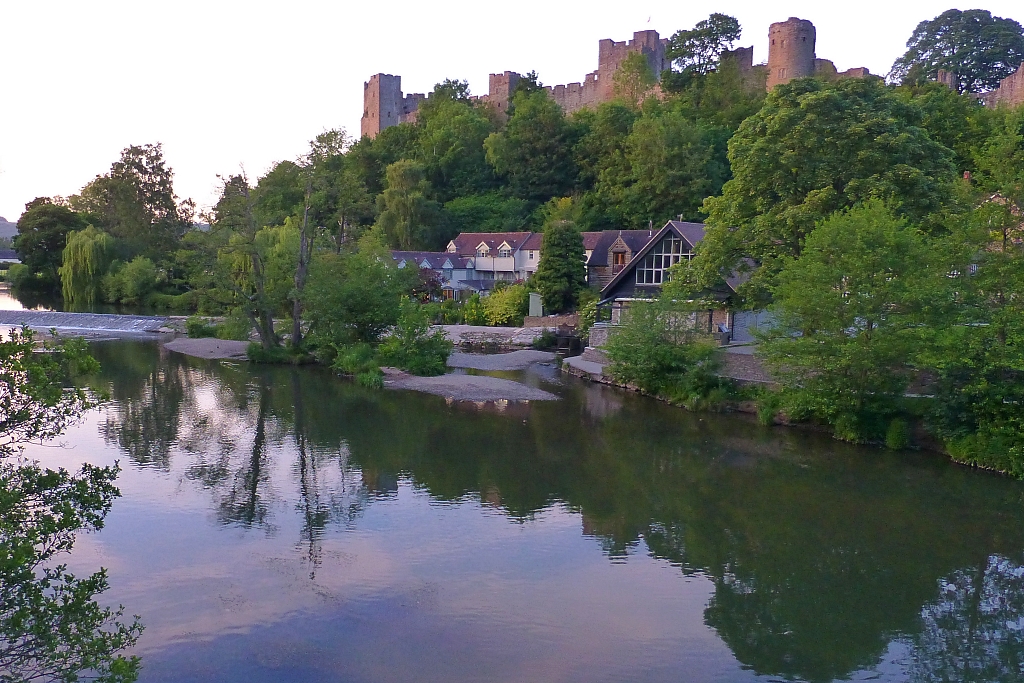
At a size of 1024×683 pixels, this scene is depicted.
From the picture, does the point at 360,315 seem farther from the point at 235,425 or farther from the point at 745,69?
the point at 745,69

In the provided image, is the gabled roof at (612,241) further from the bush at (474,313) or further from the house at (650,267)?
the house at (650,267)

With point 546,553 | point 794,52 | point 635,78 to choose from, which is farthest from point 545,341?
point 635,78

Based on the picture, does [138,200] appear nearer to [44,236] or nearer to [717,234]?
[44,236]

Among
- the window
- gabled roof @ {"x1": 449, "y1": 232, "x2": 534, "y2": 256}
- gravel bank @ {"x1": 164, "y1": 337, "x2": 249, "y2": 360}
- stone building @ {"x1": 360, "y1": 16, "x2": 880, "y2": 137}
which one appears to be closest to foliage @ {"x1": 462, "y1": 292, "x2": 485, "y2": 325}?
gabled roof @ {"x1": 449, "y1": 232, "x2": 534, "y2": 256}

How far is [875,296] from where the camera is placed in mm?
19578

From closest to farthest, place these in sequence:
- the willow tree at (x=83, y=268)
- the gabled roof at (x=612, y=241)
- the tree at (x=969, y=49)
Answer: the gabled roof at (x=612, y=241) < the willow tree at (x=83, y=268) < the tree at (x=969, y=49)

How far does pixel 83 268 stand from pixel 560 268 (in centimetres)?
3197

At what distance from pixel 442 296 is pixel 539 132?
69.8 ft

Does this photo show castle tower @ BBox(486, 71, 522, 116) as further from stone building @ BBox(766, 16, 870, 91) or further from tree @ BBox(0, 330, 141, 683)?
tree @ BBox(0, 330, 141, 683)

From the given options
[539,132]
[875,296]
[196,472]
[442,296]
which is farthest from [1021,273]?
[539,132]

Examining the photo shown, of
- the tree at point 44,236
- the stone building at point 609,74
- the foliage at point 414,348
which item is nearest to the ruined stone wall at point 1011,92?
the stone building at point 609,74

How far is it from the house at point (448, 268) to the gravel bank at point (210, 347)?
51.7 feet

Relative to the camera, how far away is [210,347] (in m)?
37.1

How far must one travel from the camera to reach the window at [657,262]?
3575cm
